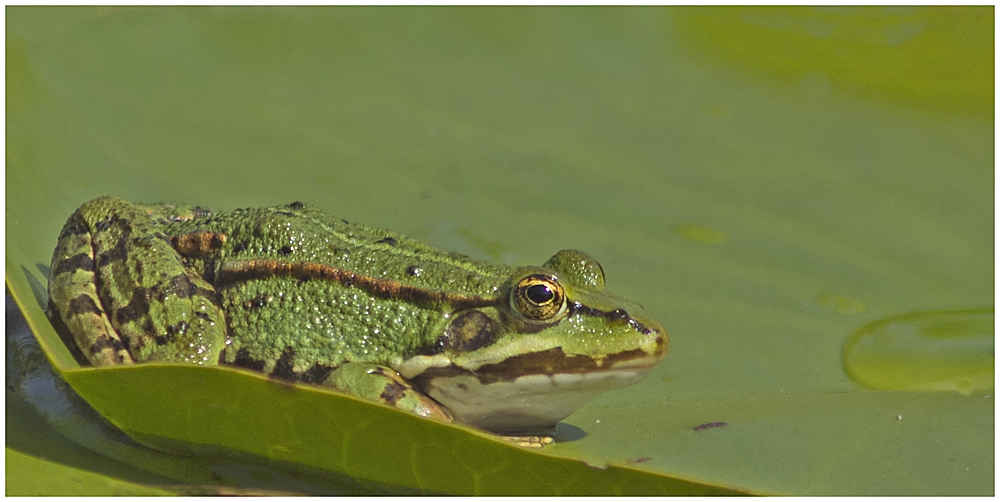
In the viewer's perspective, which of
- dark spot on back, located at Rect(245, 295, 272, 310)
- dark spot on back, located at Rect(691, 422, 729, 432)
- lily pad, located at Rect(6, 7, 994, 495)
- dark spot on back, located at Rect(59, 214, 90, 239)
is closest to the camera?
lily pad, located at Rect(6, 7, 994, 495)

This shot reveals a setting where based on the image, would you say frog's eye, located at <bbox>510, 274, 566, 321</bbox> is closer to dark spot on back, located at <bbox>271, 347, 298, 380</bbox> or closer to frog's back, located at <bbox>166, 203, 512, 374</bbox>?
frog's back, located at <bbox>166, 203, 512, 374</bbox>

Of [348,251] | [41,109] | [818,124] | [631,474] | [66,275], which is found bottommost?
[631,474]

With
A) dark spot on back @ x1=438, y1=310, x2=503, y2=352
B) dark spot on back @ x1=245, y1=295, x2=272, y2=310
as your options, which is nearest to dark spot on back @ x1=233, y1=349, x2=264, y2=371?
dark spot on back @ x1=245, y1=295, x2=272, y2=310

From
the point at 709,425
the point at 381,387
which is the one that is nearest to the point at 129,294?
the point at 381,387

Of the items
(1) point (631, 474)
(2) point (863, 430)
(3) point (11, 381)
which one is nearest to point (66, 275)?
(3) point (11, 381)

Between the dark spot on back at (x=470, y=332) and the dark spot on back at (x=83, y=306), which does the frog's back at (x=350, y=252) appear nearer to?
the dark spot on back at (x=470, y=332)

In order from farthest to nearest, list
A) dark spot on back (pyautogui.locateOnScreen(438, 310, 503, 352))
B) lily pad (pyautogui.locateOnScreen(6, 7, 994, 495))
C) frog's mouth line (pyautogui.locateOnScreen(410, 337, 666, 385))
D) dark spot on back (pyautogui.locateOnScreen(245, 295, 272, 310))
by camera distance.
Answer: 1. dark spot on back (pyautogui.locateOnScreen(245, 295, 272, 310))
2. dark spot on back (pyautogui.locateOnScreen(438, 310, 503, 352))
3. frog's mouth line (pyautogui.locateOnScreen(410, 337, 666, 385))
4. lily pad (pyautogui.locateOnScreen(6, 7, 994, 495))

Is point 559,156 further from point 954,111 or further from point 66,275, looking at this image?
point 66,275

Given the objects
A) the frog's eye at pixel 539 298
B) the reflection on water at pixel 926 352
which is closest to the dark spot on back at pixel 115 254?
the frog's eye at pixel 539 298
